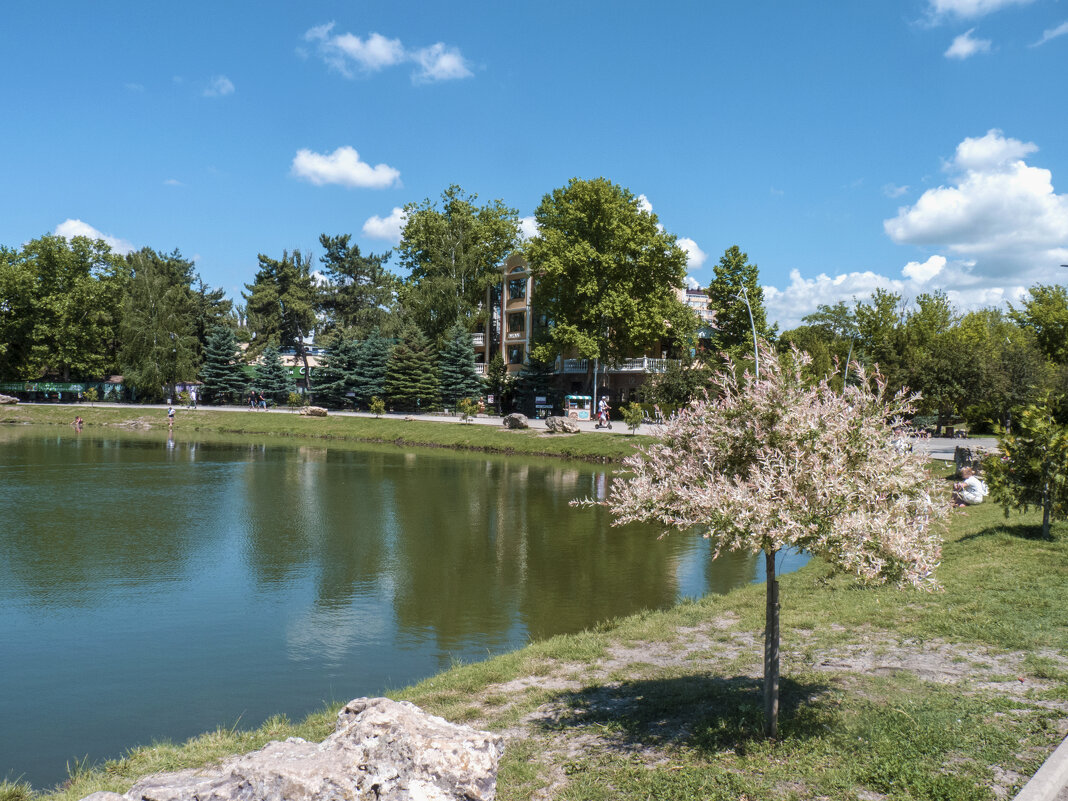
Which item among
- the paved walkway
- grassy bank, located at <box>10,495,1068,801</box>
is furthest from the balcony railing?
grassy bank, located at <box>10,495,1068,801</box>

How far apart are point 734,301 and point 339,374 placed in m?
37.6

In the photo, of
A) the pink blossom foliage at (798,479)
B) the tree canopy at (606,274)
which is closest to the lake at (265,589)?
the pink blossom foliage at (798,479)

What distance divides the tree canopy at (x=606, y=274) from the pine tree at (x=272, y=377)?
29191mm

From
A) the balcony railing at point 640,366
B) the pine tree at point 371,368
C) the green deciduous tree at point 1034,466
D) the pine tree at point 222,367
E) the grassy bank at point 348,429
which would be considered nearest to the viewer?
the green deciduous tree at point 1034,466

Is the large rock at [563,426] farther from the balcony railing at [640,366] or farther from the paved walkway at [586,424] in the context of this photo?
the balcony railing at [640,366]

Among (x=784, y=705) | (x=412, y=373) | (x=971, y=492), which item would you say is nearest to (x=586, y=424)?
(x=412, y=373)

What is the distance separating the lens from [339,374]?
74.2 meters

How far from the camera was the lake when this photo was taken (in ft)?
31.7

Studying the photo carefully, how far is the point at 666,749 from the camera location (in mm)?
6672

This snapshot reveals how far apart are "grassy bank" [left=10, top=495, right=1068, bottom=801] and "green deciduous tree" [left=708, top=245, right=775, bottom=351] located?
171 ft

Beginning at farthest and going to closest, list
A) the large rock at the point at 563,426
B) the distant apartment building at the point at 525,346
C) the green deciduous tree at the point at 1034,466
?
the distant apartment building at the point at 525,346 < the large rock at the point at 563,426 < the green deciduous tree at the point at 1034,466

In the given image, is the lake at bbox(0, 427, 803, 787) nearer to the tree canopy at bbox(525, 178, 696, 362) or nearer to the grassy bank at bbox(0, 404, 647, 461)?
the grassy bank at bbox(0, 404, 647, 461)

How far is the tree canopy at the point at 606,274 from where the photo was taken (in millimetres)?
59281

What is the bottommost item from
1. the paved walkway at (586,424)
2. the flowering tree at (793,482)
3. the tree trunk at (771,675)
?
the tree trunk at (771,675)
